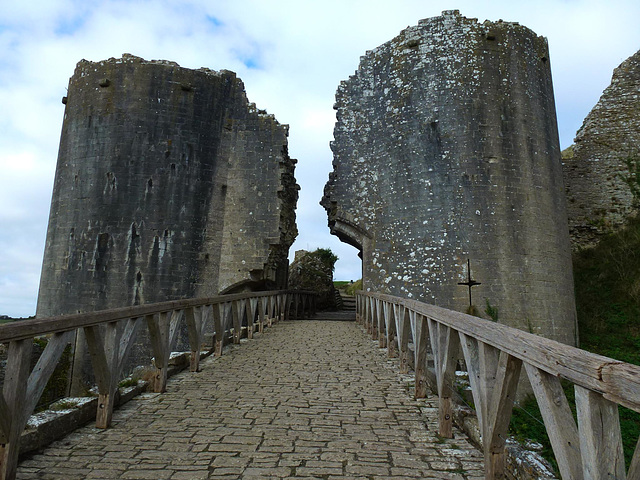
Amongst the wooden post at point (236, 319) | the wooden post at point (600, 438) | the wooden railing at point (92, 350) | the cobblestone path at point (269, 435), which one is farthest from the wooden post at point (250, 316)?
the wooden post at point (600, 438)

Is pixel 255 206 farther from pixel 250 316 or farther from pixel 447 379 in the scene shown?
pixel 447 379

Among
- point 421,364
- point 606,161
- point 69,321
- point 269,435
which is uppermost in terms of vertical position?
point 606,161

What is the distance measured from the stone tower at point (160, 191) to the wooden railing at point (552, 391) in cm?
924

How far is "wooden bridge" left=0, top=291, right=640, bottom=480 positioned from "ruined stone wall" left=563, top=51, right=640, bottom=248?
11947mm

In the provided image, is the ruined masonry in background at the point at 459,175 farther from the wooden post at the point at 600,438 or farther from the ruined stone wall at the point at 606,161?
the wooden post at the point at 600,438

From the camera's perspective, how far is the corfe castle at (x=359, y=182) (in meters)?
10.5

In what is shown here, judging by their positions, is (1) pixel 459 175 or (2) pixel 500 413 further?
(1) pixel 459 175

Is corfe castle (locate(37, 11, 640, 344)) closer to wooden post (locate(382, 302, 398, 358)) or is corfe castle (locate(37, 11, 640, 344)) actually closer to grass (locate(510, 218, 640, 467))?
grass (locate(510, 218, 640, 467))

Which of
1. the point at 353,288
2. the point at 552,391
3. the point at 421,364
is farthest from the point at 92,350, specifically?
the point at 353,288

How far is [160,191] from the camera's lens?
1190 cm

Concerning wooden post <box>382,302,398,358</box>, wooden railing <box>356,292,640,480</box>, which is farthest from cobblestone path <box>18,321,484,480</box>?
wooden post <box>382,302,398,358</box>

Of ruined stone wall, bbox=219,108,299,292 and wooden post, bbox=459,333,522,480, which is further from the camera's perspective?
ruined stone wall, bbox=219,108,299,292

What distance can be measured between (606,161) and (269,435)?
15614 mm

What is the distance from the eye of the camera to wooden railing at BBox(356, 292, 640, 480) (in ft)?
4.75
